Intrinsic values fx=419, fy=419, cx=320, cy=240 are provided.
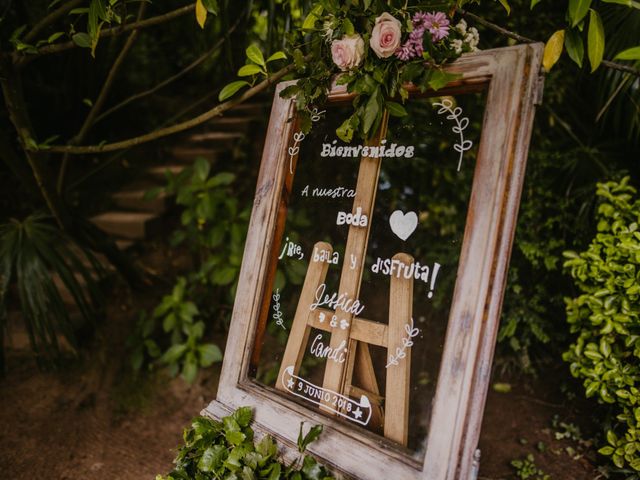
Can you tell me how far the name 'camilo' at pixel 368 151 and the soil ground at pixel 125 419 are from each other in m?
1.33

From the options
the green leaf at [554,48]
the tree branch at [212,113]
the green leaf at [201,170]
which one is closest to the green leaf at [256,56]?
the tree branch at [212,113]

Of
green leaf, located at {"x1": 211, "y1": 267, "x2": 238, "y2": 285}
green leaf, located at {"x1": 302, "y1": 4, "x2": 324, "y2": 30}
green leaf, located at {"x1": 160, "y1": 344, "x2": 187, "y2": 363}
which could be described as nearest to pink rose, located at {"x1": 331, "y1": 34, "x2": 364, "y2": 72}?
green leaf, located at {"x1": 302, "y1": 4, "x2": 324, "y2": 30}

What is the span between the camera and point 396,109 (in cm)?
106

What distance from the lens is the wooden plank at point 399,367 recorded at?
3.59ft

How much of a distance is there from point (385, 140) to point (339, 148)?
158mm

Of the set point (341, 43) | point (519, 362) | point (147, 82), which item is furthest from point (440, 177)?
point (147, 82)

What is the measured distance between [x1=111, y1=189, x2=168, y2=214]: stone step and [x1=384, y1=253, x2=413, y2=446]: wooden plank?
8.59 feet

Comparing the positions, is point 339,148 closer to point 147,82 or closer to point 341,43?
point 341,43

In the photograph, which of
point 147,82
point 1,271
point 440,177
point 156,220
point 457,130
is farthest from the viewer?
point 147,82

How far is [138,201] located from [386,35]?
285 cm

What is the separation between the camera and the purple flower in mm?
979

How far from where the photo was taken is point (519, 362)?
2.17 meters

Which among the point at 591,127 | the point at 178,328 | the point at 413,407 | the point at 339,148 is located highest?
the point at 591,127

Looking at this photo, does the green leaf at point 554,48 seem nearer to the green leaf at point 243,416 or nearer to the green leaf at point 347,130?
the green leaf at point 347,130
